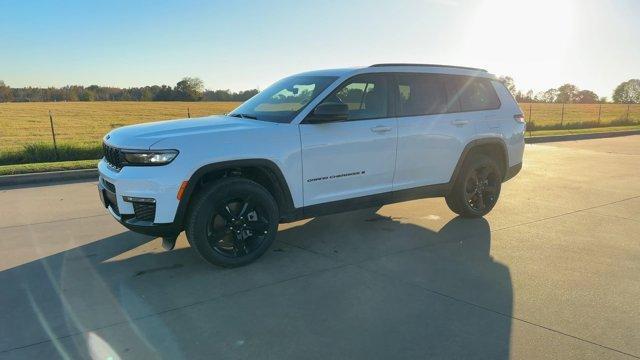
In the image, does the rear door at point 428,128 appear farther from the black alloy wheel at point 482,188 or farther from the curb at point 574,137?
the curb at point 574,137

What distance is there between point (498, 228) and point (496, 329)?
9.34 ft

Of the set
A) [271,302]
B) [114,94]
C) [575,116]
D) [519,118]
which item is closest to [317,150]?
[271,302]

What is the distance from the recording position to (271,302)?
386cm

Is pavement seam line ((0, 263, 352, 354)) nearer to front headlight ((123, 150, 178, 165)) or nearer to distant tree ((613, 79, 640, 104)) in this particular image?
front headlight ((123, 150, 178, 165))

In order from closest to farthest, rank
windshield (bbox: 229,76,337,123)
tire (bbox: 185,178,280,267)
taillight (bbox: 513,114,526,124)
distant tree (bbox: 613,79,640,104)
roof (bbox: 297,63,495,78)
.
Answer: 1. tire (bbox: 185,178,280,267)
2. windshield (bbox: 229,76,337,123)
3. roof (bbox: 297,63,495,78)
4. taillight (bbox: 513,114,526,124)
5. distant tree (bbox: 613,79,640,104)

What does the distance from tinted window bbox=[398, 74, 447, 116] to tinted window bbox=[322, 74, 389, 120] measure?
0.25 m

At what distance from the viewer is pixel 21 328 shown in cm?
342

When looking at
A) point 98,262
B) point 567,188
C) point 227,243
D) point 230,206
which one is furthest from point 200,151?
point 567,188

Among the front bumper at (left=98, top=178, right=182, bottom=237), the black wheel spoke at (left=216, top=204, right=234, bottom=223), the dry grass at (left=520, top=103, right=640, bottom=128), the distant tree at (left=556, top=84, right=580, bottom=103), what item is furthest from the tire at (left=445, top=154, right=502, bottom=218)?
the distant tree at (left=556, top=84, right=580, bottom=103)

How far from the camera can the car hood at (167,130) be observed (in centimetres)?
426

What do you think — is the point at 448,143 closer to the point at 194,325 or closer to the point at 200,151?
the point at 200,151

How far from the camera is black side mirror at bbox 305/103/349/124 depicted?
15.4 feet

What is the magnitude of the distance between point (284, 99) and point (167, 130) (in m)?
1.39

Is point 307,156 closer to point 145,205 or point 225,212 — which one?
point 225,212
